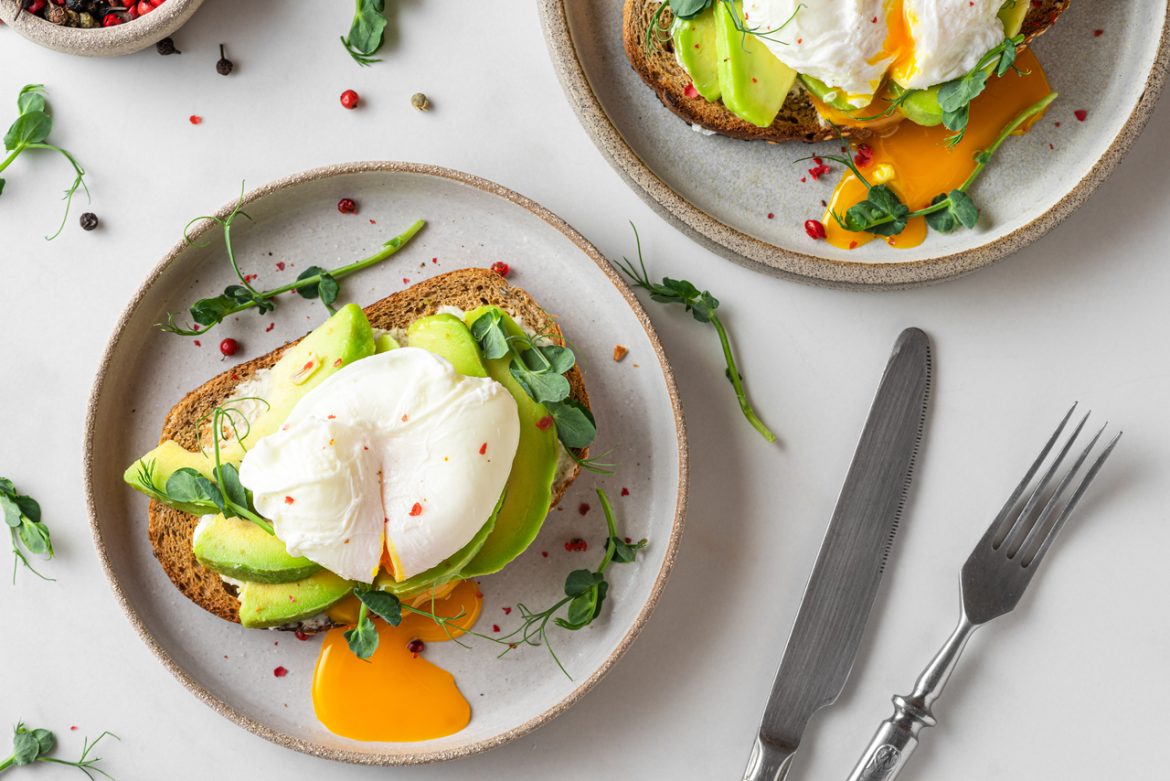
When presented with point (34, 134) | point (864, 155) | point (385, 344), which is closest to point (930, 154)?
point (864, 155)

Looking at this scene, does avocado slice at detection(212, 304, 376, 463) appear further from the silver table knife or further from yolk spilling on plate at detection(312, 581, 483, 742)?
the silver table knife

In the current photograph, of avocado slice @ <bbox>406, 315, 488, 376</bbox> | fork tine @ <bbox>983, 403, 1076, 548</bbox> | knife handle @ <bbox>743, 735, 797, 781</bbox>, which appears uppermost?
fork tine @ <bbox>983, 403, 1076, 548</bbox>

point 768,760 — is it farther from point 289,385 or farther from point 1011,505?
point 289,385

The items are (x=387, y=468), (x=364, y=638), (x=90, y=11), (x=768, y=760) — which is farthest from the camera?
(x=768, y=760)

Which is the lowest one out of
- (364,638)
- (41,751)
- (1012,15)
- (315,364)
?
(41,751)

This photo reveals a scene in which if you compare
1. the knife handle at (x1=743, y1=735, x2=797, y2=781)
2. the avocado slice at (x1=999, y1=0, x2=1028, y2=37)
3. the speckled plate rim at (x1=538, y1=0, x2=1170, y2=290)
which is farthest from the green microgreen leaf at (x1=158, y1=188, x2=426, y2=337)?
the knife handle at (x1=743, y1=735, x2=797, y2=781)

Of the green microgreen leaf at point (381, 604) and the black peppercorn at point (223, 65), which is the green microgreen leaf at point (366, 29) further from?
the green microgreen leaf at point (381, 604)
